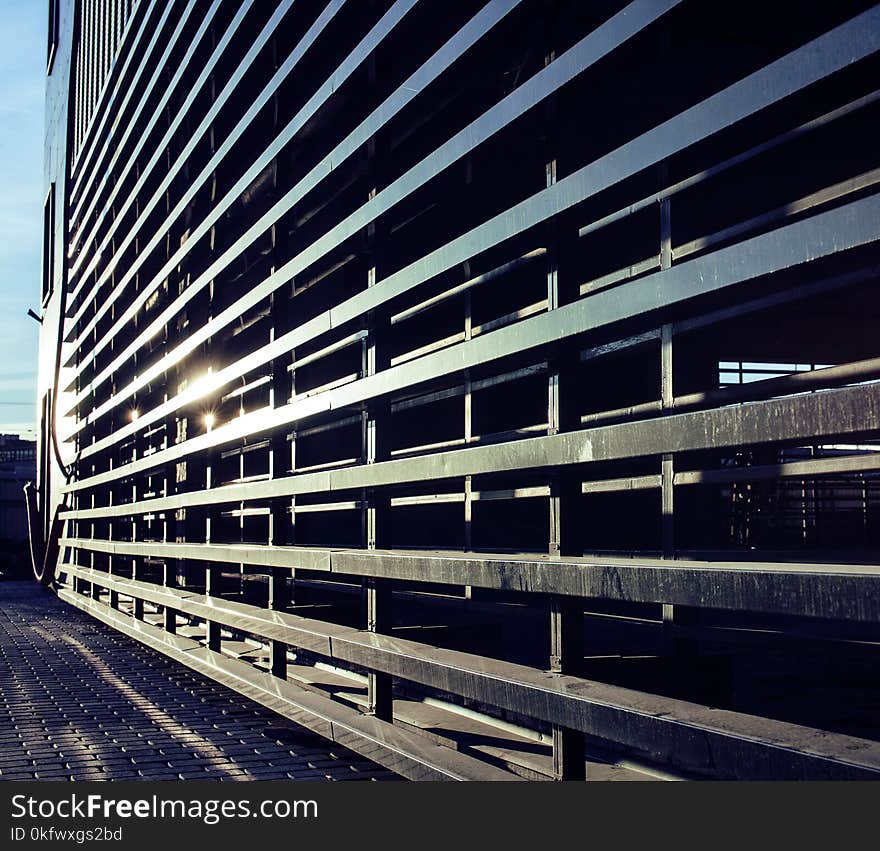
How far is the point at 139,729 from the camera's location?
694cm

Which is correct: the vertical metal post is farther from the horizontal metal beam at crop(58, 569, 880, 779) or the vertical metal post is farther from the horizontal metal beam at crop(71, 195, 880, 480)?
the horizontal metal beam at crop(71, 195, 880, 480)

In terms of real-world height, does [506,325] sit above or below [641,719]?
above

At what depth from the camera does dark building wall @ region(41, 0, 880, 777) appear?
3.57 m

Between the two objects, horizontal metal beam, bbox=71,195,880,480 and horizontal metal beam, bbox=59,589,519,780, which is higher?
horizontal metal beam, bbox=71,195,880,480

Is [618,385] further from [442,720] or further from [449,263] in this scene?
[449,263]

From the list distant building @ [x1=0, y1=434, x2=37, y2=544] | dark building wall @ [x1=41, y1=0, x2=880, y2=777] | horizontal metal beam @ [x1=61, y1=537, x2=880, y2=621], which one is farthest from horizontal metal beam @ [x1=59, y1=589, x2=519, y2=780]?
distant building @ [x1=0, y1=434, x2=37, y2=544]

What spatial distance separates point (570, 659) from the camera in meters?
4.36

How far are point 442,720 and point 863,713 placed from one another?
2.88 meters

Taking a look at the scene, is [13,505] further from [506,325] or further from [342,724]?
[506,325]

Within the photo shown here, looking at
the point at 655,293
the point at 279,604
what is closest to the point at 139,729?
the point at 279,604

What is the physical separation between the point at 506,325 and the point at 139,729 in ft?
12.0

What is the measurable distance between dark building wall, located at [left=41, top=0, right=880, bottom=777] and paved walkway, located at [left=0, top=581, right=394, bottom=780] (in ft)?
1.41

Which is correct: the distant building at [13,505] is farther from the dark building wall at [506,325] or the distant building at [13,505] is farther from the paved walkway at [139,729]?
the paved walkway at [139,729]

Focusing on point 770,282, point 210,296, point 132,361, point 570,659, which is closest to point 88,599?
point 132,361
